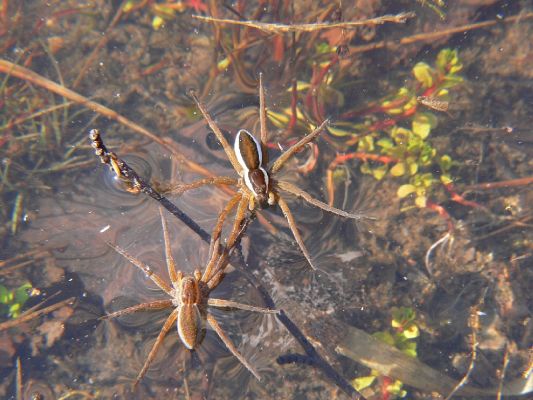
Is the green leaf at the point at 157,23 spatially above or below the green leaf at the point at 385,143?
above

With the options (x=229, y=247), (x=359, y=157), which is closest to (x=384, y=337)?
(x=359, y=157)

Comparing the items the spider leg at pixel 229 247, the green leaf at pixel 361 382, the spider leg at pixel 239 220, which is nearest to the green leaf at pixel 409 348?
the green leaf at pixel 361 382

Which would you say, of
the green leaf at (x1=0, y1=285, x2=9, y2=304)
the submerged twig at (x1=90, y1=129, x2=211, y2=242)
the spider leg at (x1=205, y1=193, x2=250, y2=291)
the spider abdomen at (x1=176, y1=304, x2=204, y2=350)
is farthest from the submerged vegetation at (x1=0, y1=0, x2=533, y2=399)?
the submerged twig at (x1=90, y1=129, x2=211, y2=242)

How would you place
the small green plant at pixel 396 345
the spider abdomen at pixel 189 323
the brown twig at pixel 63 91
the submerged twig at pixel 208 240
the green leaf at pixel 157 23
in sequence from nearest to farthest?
the submerged twig at pixel 208 240, the spider abdomen at pixel 189 323, the small green plant at pixel 396 345, the brown twig at pixel 63 91, the green leaf at pixel 157 23

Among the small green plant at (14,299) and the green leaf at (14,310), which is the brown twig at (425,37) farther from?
the green leaf at (14,310)

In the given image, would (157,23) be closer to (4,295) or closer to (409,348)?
(4,295)

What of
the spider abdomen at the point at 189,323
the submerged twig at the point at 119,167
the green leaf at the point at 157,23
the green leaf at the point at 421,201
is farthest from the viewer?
the green leaf at the point at 157,23

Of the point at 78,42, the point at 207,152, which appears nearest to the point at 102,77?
the point at 78,42
